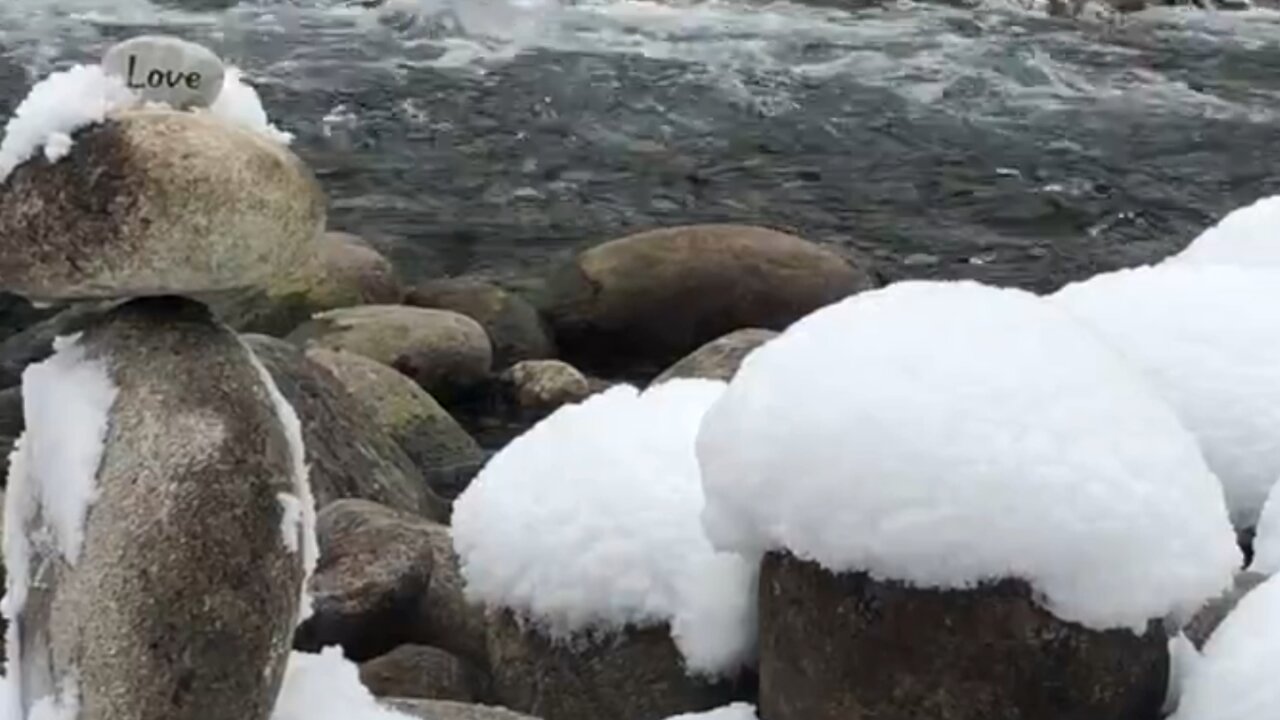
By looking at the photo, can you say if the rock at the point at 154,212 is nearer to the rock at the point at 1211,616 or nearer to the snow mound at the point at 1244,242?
the rock at the point at 1211,616

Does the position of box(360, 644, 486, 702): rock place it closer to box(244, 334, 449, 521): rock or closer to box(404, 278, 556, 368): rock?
box(244, 334, 449, 521): rock

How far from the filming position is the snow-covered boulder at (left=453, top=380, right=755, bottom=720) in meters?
3.99

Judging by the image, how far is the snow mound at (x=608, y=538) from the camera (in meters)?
3.94

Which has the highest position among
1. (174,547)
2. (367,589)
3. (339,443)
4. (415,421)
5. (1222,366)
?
(174,547)

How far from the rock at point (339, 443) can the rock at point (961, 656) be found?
314 cm

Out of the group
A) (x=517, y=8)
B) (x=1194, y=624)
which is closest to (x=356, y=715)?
(x=1194, y=624)

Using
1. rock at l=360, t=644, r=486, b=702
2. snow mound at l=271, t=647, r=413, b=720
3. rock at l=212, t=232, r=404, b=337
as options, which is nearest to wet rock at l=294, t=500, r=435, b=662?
rock at l=360, t=644, r=486, b=702

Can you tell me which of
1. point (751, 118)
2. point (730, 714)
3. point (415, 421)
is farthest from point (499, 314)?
point (730, 714)

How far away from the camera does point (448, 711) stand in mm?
3801

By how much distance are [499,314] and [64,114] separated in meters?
7.35

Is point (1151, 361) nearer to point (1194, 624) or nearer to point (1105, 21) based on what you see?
point (1194, 624)

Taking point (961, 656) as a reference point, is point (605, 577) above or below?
below

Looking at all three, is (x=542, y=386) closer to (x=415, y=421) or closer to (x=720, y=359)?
(x=415, y=421)

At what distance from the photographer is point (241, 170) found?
274cm
